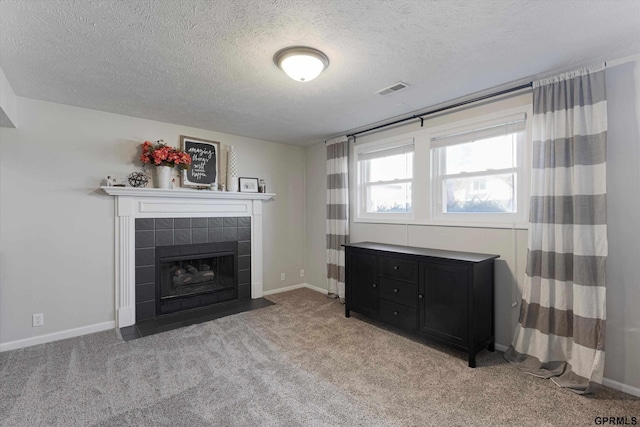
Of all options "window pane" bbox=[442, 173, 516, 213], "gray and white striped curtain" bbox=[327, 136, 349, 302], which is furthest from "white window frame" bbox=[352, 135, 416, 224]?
"window pane" bbox=[442, 173, 516, 213]

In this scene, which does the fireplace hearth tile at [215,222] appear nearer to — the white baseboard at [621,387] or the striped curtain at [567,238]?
the striped curtain at [567,238]

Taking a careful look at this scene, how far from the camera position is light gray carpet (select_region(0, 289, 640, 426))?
1901 mm

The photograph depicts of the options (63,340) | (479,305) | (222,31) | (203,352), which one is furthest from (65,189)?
(479,305)

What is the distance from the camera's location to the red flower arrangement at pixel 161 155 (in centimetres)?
343

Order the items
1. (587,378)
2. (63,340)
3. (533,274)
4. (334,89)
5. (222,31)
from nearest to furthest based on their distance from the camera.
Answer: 1. (222,31)
2. (587,378)
3. (533,274)
4. (334,89)
5. (63,340)

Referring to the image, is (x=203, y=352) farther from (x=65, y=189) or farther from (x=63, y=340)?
(x=65, y=189)

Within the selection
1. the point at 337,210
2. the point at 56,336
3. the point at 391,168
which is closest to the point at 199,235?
the point at 56,336

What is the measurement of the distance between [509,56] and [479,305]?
200 centimetres

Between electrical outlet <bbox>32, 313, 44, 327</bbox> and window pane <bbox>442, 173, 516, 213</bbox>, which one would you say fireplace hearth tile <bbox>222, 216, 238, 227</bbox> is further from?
window pane <bbox>442, 173, 516, 213</bbox>

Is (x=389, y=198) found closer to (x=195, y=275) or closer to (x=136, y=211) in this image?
(x=195, y=275)

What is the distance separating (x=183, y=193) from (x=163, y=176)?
0.29m

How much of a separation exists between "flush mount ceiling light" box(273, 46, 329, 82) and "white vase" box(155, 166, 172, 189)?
6.88ft

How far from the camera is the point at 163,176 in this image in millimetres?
3520

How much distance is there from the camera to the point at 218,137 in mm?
4145
